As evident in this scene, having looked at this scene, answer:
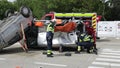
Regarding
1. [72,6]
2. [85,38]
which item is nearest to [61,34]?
[85,38]

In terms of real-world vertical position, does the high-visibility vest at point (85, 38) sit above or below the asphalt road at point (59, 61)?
above

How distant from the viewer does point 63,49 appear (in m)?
14.8

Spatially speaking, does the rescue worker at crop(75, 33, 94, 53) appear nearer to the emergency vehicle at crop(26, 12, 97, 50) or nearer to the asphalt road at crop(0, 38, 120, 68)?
the emergency vehicle at crop(26, 12, 97, 50)

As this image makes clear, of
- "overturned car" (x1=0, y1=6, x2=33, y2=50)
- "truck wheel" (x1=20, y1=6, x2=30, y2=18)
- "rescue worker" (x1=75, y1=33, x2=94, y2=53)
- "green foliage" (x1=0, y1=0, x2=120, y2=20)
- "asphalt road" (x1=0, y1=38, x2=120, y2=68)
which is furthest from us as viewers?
"green foliage" (x1=0, y1=0, x2=120, y2=20)

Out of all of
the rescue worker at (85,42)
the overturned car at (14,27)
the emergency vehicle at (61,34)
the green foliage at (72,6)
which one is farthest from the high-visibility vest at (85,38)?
the green foliage at (72,6)

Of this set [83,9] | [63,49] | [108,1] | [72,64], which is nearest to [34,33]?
[63,49]

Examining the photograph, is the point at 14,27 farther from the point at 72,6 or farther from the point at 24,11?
the point at 72,6

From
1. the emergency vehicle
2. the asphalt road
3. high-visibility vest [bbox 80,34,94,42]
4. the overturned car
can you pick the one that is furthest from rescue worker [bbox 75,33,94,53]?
the overturned car

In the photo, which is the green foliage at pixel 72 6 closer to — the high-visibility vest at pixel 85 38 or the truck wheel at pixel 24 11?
the truck wheel at pixel 24 11

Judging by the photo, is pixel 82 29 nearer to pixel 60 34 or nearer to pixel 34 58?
pixel 60 34

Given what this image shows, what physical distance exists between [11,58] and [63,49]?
3.34m

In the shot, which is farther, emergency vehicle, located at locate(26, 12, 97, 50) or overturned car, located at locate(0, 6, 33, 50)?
emergency vehicle, located at locate(26, 12, 97, 50)

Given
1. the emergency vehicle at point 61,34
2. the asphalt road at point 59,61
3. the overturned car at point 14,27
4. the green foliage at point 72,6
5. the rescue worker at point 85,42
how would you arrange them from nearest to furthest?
the asphalt road at point 59,61, the rescue worker at point 85,42, the overturned car at point 14,27, the emergency vehicle at point 61,34, the green foliage at point 72,6

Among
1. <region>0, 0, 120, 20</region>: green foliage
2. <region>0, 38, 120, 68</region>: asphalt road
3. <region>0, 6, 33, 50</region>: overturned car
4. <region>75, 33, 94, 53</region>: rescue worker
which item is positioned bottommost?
<region>0, 38, 120, 68</region>: asphalt road
